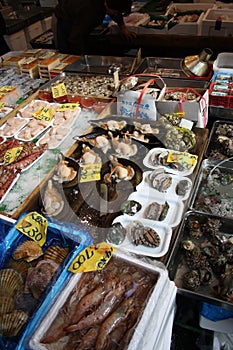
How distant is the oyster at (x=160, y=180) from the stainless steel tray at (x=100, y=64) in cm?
210

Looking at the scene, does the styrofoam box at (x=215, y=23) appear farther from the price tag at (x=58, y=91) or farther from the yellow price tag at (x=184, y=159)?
the yellow price tag at (x=184, y=159)

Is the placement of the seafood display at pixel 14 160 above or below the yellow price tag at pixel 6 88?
below

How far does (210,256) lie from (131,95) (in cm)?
166

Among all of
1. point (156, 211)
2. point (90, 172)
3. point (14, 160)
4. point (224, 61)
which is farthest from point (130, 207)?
point (224, 61)

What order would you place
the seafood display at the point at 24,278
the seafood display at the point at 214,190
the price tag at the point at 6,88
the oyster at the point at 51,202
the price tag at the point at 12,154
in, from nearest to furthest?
1. the seafood display at the point at 24,278
2. the oyster at the point at 51,202
3. the seafood display at the point at 214,190
4. the price tag at the point at 12,154
5. the price tag at the point at 6,88

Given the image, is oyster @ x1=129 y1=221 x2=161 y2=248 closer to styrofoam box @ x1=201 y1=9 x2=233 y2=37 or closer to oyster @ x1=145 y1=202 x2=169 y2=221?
oyster @ x1=145 y1=202 x2=169 y2=221

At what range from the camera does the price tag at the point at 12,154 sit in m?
2.56

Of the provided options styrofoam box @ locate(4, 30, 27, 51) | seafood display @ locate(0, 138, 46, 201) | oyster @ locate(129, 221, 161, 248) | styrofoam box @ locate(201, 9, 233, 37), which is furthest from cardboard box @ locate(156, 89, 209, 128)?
styrofoam box @ locate(4, 30, 27, 51)

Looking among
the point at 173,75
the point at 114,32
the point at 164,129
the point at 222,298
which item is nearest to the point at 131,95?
the point at 164,129

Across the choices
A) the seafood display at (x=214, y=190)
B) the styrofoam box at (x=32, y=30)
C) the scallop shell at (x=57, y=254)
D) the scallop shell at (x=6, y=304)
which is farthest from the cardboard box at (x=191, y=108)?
the styrofoam box at (x=32, y=30)

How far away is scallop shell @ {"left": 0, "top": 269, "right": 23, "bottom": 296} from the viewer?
4.84ft

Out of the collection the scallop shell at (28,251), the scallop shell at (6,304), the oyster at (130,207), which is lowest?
the oyster at (130,207)

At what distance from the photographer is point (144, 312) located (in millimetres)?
1294

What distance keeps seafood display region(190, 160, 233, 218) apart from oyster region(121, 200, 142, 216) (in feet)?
1.35
